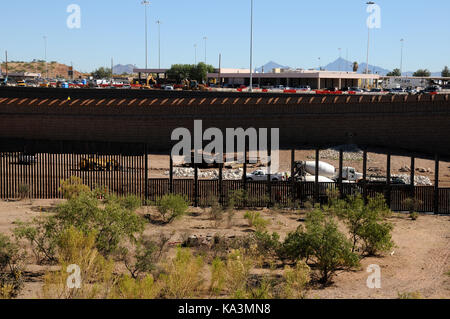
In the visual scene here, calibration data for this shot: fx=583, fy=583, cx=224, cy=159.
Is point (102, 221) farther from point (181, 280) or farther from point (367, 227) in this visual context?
point (367, 227)

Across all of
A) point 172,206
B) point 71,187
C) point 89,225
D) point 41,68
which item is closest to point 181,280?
point 89,225

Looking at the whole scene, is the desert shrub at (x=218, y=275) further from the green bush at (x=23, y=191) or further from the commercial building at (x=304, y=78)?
the commercial building at (x=304, y=78)

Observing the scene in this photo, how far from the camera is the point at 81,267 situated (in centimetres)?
1176

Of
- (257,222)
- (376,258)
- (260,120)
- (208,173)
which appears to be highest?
(260,120)

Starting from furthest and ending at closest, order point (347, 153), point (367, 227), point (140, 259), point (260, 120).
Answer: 1. point (260, 120)
2. point (347, 153)
3. point (367, 227)
4. point (140, 259)

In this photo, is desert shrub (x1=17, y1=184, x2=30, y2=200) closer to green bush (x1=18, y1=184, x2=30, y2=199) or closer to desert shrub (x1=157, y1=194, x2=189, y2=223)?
green bush (x1=18, y1=184, x2=30, y2=199)

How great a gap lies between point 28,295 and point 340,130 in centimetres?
2808

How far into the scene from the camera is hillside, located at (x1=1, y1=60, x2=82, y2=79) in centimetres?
15161

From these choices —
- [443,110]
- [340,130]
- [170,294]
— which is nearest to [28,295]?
[170,294]

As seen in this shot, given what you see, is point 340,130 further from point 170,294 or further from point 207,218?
point 170,294

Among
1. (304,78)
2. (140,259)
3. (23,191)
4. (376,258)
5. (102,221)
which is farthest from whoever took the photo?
(304,78)

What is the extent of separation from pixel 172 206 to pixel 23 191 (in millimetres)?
6541

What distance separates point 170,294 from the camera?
1143 cm

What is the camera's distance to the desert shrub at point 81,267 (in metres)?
10.6
